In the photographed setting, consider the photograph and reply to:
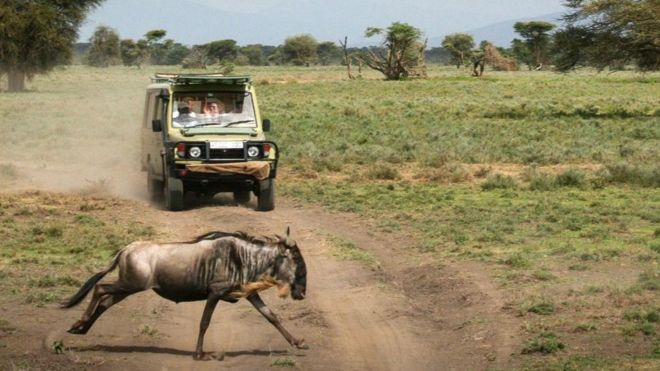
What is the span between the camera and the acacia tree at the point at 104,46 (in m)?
126

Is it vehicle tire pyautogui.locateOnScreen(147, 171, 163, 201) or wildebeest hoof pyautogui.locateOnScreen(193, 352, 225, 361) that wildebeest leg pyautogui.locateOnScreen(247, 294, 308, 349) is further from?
vehicle tire pyautogui.locateOnScreen(147, 171, 163, 201)

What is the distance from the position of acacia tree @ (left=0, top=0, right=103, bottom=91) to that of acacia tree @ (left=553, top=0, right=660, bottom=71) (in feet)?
92.1

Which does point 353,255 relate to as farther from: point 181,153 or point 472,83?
point 472,83

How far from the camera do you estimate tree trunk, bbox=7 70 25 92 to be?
222 feet

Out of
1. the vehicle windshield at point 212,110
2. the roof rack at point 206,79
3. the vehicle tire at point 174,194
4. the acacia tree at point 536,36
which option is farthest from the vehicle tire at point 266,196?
the acacia tree at point 536,36

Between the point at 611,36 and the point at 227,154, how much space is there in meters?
29.0

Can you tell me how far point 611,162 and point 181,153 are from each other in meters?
13.1

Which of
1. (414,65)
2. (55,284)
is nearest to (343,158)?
(55,284)

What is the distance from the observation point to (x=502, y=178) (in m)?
23.0

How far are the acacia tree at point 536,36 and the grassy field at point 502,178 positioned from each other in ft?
197

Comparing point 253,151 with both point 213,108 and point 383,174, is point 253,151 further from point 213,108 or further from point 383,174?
point 383,174

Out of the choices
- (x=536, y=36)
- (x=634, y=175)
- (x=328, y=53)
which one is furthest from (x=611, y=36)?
(x=328, y=53)

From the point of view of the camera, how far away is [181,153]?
17859mm

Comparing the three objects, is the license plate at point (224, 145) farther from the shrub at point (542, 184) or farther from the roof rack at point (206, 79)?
the shrub at point (542, 184)
